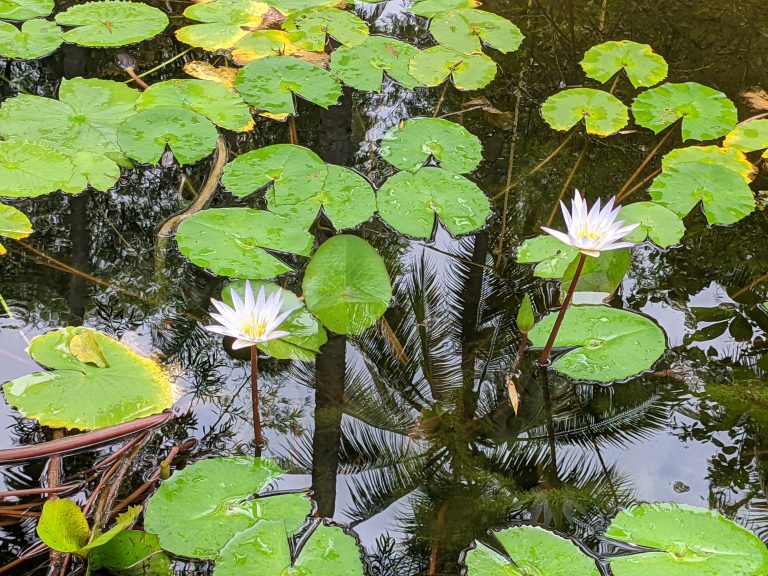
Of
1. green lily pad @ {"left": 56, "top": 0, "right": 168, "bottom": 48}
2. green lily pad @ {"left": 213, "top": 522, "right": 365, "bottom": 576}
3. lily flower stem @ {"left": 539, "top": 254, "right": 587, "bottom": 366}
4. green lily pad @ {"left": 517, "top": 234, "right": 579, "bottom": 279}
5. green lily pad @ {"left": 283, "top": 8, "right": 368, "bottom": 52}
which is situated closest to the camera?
green lily pad @ {"left": 213, "top": 522, "right": 365, "bottom": 576}

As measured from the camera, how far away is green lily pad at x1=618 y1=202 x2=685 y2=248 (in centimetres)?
218

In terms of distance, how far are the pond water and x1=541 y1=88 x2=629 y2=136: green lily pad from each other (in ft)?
0.19

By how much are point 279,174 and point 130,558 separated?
1.28 metres

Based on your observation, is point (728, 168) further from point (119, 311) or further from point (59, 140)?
point (59, 140)

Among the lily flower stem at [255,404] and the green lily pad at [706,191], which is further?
the green lily pad at [706,191]

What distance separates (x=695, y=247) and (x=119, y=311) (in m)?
1.73

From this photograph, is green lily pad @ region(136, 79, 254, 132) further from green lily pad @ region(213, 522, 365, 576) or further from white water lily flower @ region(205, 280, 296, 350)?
green lily pad @ region(213, 522, 365, 576)

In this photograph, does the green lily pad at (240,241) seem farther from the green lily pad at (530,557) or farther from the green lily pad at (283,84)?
the green lily pad at (530,557)

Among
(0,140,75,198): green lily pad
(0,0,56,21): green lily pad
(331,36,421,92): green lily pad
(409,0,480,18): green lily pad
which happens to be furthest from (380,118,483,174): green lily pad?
(0,0,56,21): green lily pad

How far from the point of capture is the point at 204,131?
2418 mm

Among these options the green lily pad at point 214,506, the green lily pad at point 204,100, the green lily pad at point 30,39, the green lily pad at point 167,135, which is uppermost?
the green lily pad at point 30,39

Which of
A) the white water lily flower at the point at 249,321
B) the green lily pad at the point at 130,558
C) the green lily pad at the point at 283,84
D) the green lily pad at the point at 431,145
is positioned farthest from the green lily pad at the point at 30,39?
the green lily pad at the point at 130,558

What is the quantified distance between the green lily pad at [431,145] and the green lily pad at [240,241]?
1.66ft

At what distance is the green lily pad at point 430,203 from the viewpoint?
218 cm
